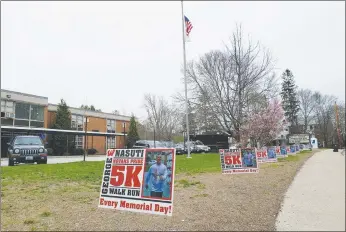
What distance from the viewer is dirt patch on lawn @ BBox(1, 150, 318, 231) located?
5039 mm

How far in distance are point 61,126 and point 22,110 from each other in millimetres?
4376

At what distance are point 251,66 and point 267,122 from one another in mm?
6272

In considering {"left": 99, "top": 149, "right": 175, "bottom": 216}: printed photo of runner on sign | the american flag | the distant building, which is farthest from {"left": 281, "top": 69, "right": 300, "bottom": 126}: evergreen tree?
{"left": 99, "top": 149, "right": 175, "bottom": 216}: printed photo of runner on sign

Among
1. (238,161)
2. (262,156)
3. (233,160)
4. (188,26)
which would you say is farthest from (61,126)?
(238,161)

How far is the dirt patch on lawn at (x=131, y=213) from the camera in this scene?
504 centimetres

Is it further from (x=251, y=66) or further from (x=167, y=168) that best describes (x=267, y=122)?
(x=167, y=168)

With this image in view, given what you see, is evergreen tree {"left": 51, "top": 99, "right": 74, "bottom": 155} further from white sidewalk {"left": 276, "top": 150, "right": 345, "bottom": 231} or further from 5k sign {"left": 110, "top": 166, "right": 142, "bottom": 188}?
5k sign {"left": 110, "top": 166, "right": 142, "bottom": 188}

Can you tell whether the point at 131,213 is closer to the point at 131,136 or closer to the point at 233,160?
the point at 233,160

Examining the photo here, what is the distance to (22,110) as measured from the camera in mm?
31453

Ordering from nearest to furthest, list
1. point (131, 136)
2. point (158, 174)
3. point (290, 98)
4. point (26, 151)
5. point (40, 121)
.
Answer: point (158, 174), point (26, 151), point (131, 136), point (40, 121), point (290, 98)

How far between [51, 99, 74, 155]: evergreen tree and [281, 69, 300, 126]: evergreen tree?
4942 cm

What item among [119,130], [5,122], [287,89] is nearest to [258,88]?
[119,130]

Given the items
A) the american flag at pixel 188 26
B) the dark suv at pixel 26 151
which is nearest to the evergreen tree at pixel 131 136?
the dark suv at pixel 26 151

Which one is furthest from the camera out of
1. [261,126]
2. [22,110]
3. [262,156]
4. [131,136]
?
[22,110]
